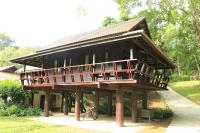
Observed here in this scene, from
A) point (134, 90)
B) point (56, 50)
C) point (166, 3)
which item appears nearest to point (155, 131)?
point (134, 90)

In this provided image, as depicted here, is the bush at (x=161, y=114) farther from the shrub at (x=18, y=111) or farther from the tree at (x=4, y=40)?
the tree at (x=4, y=40)

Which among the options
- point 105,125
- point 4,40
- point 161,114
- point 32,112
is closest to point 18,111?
point 32,112

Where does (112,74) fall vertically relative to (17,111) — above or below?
above

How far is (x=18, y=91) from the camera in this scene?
24.5m

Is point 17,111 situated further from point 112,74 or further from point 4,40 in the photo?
point 4,40

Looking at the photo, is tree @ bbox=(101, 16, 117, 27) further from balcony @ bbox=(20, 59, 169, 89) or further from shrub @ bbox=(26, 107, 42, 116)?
shrub @ bbox=(26, 107, 42, 116)

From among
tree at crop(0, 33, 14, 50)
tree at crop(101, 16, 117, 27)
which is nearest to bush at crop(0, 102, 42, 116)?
tree at crop(101, 16, 117, 27)

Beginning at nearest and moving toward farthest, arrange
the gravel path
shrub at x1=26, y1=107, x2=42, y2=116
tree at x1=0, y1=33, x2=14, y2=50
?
the gravel path → shrub at x1=26, y1=107, x2=42, y2=116 → tree at x1=0, y1=33, x2=14, y2=50

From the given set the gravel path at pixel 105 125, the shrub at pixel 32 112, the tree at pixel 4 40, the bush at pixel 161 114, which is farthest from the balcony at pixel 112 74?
the tree at pixel 4 40

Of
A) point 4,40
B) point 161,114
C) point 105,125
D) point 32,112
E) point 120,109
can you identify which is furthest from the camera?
point 4,40

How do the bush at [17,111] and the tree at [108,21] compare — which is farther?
the tree at [108,21]

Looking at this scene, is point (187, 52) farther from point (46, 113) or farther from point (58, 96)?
point (46, 113)

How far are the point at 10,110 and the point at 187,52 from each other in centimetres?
2092

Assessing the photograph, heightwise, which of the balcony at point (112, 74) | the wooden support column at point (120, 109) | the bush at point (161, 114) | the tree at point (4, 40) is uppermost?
the tree at point (4, 40)
